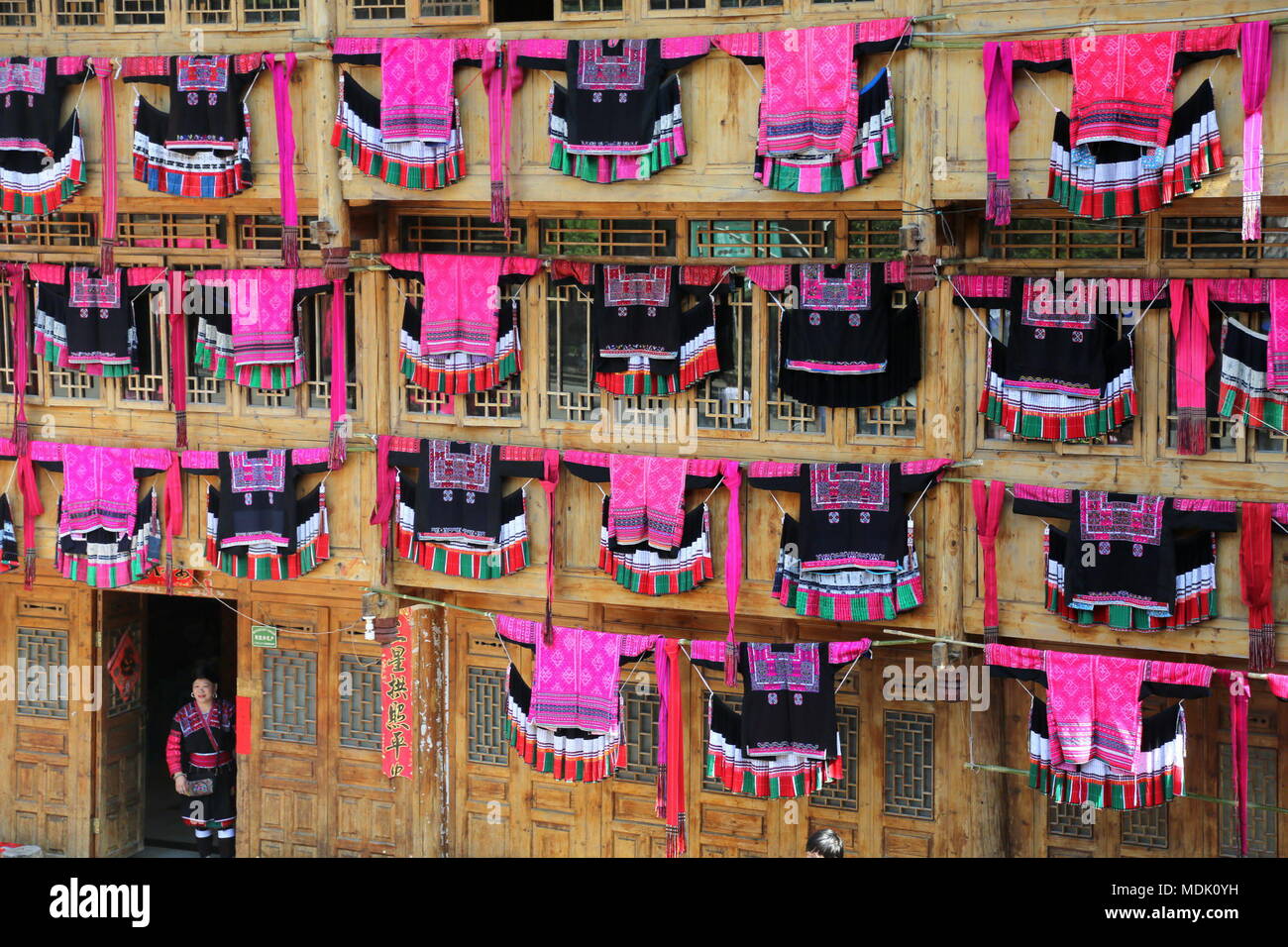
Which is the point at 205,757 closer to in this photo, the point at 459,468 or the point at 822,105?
the point at 459,468

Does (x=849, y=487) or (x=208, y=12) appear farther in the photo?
(x=208, y=12)

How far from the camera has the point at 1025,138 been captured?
12.1m

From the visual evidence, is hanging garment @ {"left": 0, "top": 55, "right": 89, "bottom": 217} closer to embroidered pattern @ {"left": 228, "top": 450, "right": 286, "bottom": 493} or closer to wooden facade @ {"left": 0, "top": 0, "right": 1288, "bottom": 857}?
wooden facade @ {"left": 0, "top": 0, "right": 1288, "bottom": 857}

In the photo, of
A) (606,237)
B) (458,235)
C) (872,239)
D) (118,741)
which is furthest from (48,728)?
(872,239)

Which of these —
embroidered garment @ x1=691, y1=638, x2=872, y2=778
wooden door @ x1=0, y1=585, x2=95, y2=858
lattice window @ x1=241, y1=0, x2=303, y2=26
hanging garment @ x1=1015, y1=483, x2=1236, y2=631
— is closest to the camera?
hanging garment @ x1=1015, y1=483, x2=1236, y2=631

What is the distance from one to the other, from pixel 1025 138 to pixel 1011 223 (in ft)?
3.03

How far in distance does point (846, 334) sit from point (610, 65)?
2.72 metres

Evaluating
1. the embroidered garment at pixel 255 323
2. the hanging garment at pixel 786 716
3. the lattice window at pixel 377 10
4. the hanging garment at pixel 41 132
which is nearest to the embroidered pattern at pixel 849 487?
the hanging garment at pixel 786 716

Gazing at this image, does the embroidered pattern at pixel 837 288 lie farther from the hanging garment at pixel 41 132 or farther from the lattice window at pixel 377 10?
the hanging garment at pixel 41 132

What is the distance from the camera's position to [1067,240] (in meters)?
12.7

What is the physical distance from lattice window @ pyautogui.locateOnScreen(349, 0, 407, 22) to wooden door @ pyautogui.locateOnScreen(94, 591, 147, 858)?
246 inches

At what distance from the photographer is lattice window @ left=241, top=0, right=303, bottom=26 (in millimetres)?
14312

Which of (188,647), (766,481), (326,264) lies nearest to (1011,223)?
(766,481)

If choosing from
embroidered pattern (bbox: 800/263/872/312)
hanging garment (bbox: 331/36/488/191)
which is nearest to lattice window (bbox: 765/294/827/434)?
embroidered pattern (bbox: 800/263/872/312)
